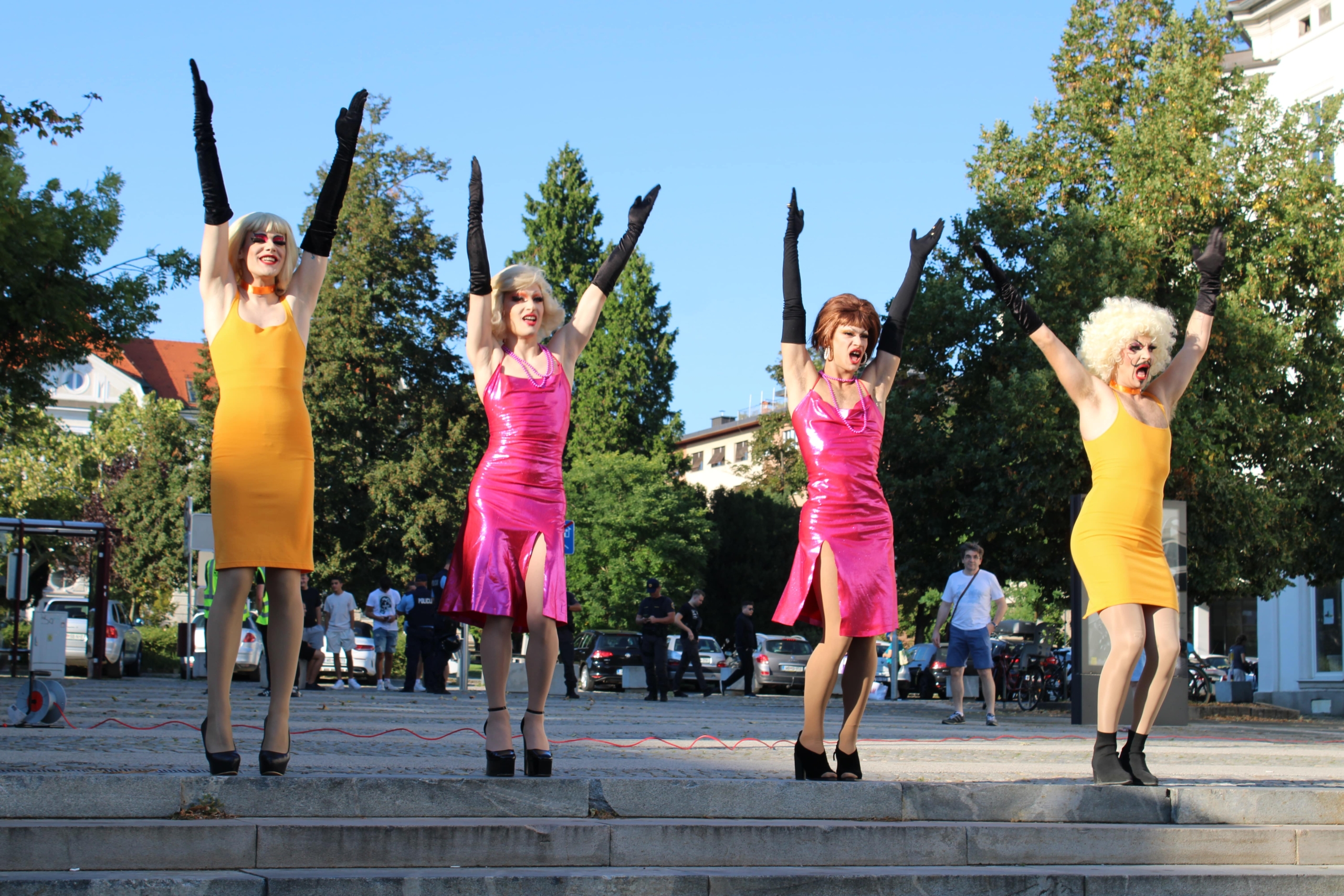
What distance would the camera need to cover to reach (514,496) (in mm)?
5645

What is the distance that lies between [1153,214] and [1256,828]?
19547 mm

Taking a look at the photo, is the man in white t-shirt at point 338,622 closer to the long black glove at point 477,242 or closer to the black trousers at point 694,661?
the black trousers at point 694,661

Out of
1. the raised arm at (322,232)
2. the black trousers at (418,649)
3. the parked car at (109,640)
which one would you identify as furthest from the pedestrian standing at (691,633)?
the raised arm at (322,232)

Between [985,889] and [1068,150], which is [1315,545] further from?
[985,889]

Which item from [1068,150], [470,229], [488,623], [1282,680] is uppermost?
[1068,150]

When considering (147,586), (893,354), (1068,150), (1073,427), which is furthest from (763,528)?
(893,354)

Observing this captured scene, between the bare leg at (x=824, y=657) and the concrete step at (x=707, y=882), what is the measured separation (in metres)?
0.94

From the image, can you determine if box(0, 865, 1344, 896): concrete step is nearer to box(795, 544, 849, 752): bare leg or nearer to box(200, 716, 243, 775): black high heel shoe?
box(200, 716, 243, 775): black high heel shoe

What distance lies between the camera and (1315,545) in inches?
971

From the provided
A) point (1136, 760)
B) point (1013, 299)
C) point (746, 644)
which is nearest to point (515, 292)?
point (1013, 299)

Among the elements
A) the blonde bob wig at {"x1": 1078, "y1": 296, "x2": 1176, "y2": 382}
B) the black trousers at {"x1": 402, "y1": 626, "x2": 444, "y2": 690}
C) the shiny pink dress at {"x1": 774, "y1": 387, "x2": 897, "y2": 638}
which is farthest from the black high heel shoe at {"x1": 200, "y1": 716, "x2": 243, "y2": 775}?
the black trousers at {"x1": 402, "y1": 626, "x2": 444, "y2": 690}

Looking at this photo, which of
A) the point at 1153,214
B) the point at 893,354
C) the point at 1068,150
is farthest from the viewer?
the point at 1068,150

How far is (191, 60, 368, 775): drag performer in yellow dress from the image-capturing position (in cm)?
517

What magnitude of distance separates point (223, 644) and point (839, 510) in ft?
8.39
